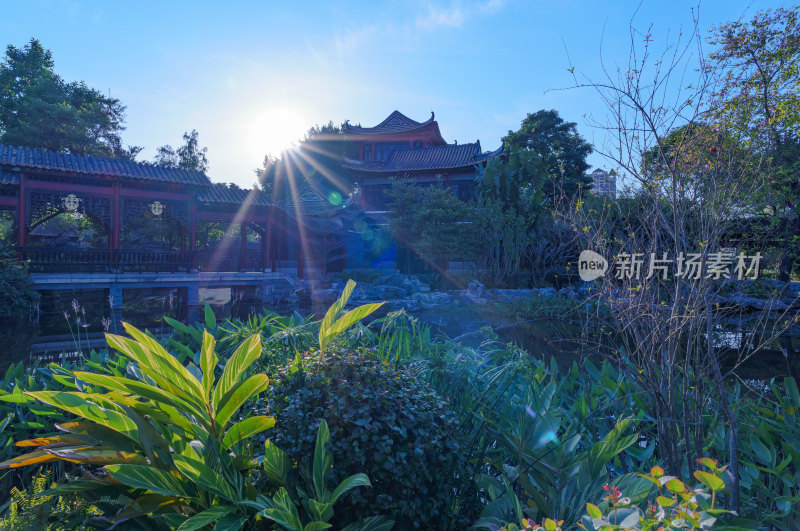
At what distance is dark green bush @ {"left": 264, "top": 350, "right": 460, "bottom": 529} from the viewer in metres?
1.35

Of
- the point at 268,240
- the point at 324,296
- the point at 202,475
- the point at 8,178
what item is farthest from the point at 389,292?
the point at 202,475

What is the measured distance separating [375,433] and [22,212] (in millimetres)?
12420

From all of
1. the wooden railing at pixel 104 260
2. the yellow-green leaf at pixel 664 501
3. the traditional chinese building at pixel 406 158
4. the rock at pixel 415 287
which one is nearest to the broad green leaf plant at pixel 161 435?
the yellow-green leaf at pixel 664 501

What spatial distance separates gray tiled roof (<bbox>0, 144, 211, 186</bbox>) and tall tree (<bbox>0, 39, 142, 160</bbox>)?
944cm

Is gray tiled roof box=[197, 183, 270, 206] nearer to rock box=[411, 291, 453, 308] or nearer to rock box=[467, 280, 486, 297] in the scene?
rock box=[411, 291, 453, 308]

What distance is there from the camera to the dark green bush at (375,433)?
4.44 ft

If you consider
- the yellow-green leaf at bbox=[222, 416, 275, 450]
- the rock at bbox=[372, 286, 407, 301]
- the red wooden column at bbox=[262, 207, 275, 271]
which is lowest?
the rock at bbox=[372, 286, 407, 301]

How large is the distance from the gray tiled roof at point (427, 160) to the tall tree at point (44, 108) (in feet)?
38.4

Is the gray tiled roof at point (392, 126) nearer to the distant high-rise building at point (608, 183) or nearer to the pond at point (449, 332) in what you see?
the pond at point (449, 332)

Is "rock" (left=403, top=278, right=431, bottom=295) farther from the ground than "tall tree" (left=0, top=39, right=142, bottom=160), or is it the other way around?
"tall tree" (left=0, top=39, right=142, bottom=160)

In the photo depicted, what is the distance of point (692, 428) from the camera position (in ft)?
6.88

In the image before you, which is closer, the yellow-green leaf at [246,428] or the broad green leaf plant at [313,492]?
the broad green leaf plant at [313,492]

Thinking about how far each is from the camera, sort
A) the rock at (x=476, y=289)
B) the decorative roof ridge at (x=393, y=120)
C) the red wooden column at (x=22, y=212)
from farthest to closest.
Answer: the decorative roof ridge at (x=393, y=120)
the rock at (x=476, y=289)
the red wooden column at (x=22, y=212)

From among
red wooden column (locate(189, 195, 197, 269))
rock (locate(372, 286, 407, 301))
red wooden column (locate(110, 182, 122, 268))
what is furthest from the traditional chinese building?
red wooden column (locate(110, 182, 122, 268))
